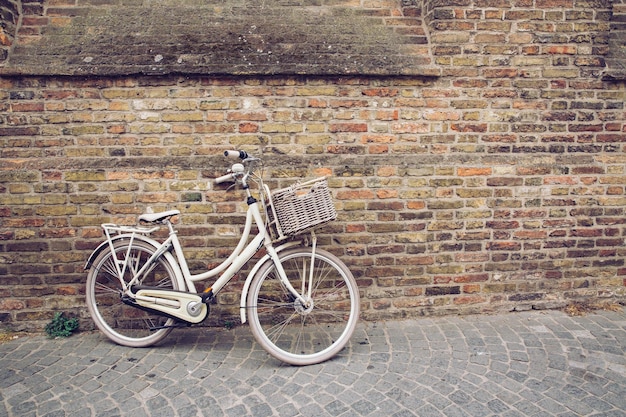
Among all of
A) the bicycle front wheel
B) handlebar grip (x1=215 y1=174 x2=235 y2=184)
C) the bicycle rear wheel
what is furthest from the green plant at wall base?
handlebar grip (x1=215 y1=174 x2=235 y2=184)

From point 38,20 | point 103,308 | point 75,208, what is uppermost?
point 38,20

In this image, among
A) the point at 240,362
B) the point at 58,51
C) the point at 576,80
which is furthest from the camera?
the point at 576,80

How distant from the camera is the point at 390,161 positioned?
384 cm

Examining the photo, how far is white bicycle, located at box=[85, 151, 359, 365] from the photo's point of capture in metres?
3.26

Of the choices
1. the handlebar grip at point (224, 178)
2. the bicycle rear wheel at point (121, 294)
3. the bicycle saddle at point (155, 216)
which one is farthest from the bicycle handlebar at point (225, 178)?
the bicycle rear wheel at point (121, 294)

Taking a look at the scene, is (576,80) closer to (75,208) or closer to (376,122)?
(376,122)

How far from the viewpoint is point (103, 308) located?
383 cm

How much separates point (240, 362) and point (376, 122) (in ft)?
7.03

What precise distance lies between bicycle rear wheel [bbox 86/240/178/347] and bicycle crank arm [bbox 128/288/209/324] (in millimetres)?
88

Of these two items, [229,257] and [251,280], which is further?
[229,257]

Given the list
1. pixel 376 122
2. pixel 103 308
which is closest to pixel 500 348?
pixel 376 122

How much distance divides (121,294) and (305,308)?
1.41 m

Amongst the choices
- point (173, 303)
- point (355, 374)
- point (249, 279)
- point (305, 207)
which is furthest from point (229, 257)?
point (355, 374)

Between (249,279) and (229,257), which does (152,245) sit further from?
(249,279)
